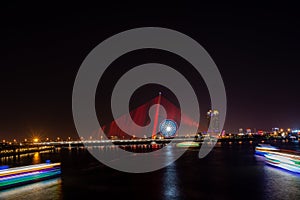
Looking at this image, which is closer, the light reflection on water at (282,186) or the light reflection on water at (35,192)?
the light reflection on water at (282,186)

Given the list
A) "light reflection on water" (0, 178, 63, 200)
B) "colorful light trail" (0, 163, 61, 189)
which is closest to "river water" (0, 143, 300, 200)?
"light reflection on water" (0, 178, 63, 200)

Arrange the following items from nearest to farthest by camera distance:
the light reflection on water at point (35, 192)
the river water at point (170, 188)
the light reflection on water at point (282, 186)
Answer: the light reflection on water at point (282, 186), the river water at point (170, 188), the light reflection on water at point (35, 192)

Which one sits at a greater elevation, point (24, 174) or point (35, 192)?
point (24, 174)

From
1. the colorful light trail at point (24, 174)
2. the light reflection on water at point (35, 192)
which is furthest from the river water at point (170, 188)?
the colorful light trail at point (24, 174)

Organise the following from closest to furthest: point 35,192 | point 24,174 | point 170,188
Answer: point 35,192 → point 170,188 → point 24,174

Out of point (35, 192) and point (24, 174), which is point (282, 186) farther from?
point (24, 174)

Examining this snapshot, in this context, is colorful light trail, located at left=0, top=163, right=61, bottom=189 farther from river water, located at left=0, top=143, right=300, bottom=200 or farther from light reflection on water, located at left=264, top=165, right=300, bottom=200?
light reflection on water, located at left=264, top=165, right=300, bottom=200

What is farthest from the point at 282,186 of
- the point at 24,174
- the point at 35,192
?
the point at 24,174

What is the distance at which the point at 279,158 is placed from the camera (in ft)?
68.6

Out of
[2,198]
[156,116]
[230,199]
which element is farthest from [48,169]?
[156,116]

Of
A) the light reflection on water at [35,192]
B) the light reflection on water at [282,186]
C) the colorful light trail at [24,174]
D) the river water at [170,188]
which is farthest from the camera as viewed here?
the colorful light trail at [24,174]

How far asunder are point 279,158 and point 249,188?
341 inches

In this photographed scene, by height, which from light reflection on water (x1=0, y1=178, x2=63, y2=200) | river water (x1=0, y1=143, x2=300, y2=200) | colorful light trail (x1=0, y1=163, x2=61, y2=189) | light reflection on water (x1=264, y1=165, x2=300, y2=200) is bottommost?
light reflection on water (x1=264, y1=165, x2=300, y2=200)

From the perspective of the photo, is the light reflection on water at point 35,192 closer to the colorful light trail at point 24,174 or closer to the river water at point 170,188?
the river water at point 170,188
